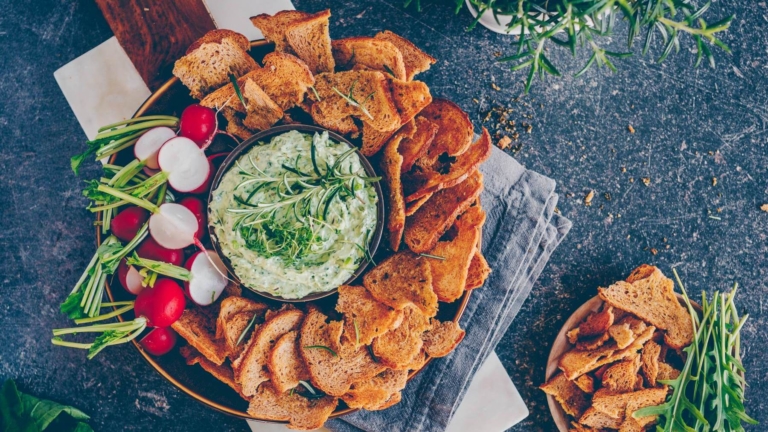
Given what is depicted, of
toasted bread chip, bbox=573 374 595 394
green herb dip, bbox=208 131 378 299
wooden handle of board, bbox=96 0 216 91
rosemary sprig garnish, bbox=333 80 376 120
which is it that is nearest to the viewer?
green herb dip, bbox=208 131 378 299

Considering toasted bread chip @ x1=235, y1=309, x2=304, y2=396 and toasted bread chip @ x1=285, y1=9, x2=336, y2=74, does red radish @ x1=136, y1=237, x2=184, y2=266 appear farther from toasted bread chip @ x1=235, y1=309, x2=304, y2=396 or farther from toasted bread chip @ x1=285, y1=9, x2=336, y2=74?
toasted bread chip @ x1=285, y1=9, x2=336, y2=74

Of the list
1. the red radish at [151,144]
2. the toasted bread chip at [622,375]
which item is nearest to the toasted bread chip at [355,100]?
the red radish at [151,144]

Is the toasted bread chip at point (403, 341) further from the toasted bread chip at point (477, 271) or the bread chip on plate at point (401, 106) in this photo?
the bread chip on plate at point (401, 106)

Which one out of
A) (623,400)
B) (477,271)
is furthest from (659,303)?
(477,271)

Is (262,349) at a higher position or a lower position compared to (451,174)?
lower

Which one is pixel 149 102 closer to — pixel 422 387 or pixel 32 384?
pixel 32 384

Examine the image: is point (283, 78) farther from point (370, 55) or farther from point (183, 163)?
point (183, 163)

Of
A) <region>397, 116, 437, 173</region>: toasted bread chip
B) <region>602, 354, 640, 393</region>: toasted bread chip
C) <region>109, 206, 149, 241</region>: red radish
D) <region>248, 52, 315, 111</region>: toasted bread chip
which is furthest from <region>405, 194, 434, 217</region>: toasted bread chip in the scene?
<region>602, 354, 640, 393</region>: toasted bread chip
